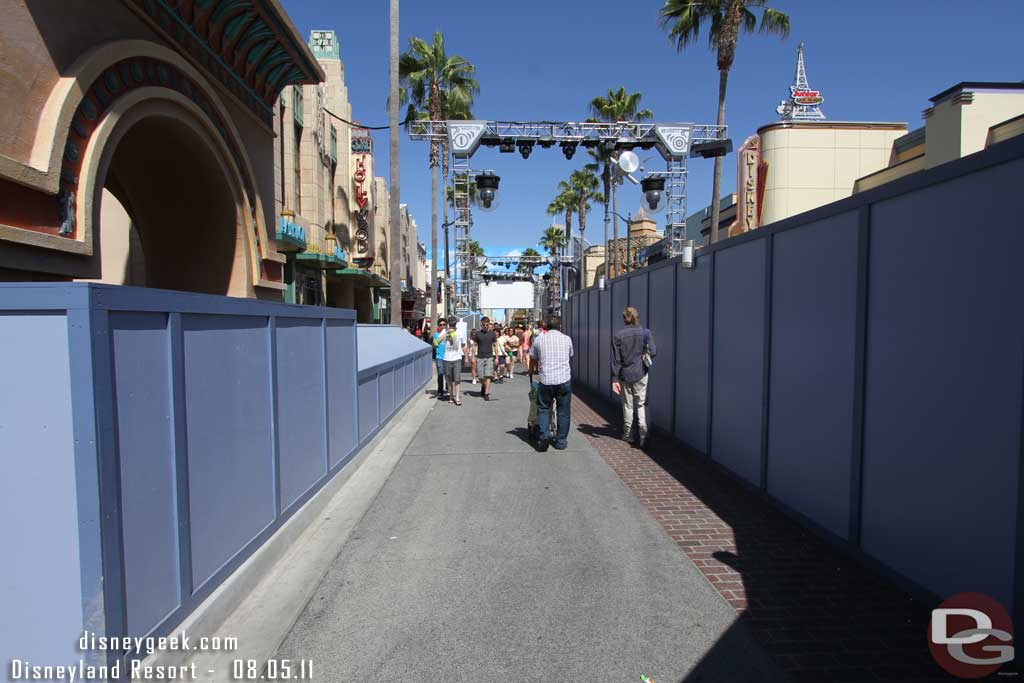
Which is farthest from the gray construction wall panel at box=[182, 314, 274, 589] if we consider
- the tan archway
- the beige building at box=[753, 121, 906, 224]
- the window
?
the beige building at box=[753, 121, 906, 224]

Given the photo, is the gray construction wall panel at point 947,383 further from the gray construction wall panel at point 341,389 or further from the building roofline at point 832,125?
the building roofline at point 832,125

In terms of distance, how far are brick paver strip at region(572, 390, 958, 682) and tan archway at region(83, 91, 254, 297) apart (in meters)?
6.89

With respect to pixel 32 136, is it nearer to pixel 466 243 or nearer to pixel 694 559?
pixel 694 559

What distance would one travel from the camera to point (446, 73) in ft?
80.4

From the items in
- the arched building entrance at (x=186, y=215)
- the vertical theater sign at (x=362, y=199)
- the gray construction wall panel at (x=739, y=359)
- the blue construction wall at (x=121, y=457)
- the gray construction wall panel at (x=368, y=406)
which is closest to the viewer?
the blue construction wall at (x=121, y=457)

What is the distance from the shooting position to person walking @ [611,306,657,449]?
7.70 metres

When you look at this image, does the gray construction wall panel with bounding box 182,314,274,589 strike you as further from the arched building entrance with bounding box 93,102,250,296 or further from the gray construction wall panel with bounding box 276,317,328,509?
the arched building entrance with bounding box 93,102,250,296

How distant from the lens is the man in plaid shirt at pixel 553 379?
25.3 feet

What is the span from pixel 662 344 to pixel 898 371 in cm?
498

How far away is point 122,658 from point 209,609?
0.74 m

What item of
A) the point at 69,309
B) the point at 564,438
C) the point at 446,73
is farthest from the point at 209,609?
the point at 446,73

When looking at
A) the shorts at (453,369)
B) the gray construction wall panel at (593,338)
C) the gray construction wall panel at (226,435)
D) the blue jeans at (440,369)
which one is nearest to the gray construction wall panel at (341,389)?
the gray construction wall panel at (226,435)

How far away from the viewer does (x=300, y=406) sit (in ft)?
16.4

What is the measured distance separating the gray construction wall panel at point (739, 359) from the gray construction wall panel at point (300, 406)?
421 centimetres
